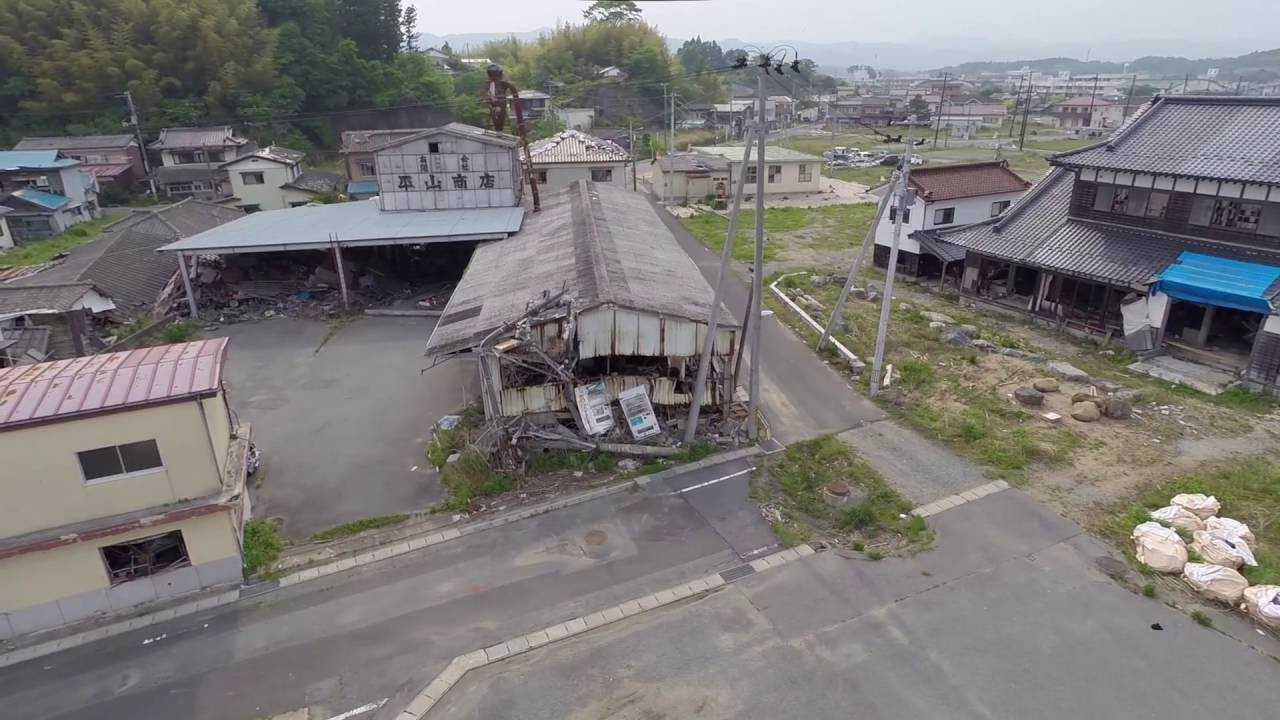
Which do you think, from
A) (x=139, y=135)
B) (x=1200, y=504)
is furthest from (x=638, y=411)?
(x=139, y=135)

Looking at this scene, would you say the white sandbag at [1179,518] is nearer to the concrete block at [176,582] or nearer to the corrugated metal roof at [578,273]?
the corrugated metal roof at [578,273]

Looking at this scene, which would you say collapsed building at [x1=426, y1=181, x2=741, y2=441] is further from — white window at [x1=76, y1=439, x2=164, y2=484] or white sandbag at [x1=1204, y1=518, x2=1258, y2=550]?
white sandbag at [x1=1204, y1=518, x2=1258, y2=550]

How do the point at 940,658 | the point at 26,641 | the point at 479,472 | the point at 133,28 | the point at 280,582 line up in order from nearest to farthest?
the point at 940,658 → the point at 26,641 → the point at 280,582 → the point at 479,472 → the point at 133,28

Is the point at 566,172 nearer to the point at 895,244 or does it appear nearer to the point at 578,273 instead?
the point at 578,273

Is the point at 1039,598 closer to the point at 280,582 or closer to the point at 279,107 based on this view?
the point at 280,582

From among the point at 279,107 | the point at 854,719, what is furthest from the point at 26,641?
the point at 279,107

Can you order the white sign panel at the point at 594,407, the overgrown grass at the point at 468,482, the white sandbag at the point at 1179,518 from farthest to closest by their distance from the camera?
the white sign panel at the point at 594,407
the overgrown grass at the point at 468,482
the white sandbag at the point at 1179,518

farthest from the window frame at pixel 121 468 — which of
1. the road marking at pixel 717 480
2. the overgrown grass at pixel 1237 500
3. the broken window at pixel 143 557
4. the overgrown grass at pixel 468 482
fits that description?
the overgrown grass at pixel 1237 500
